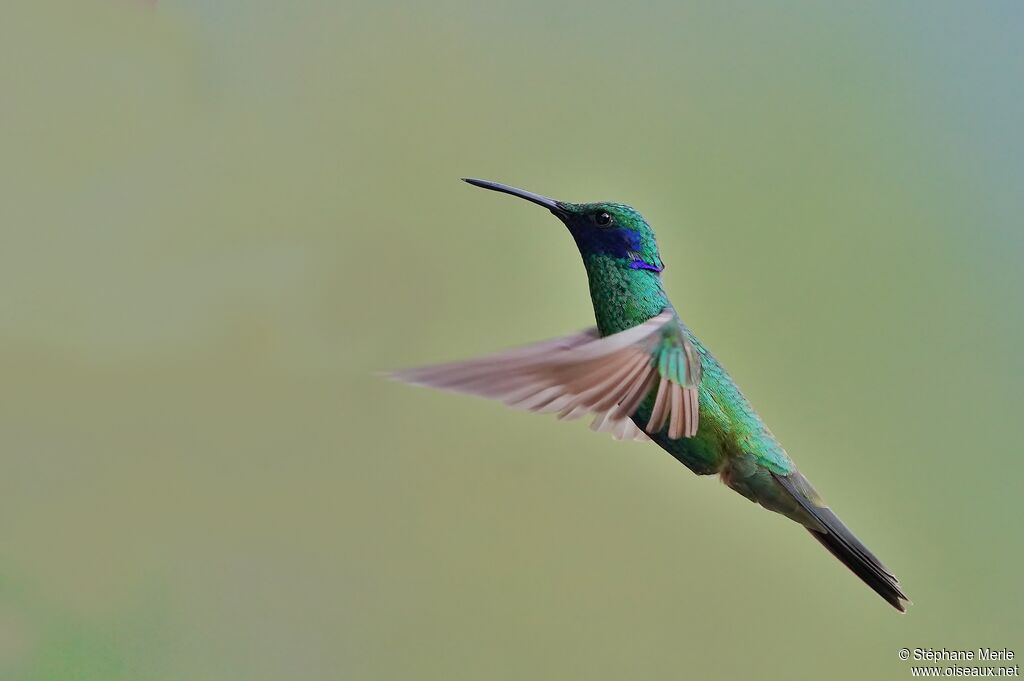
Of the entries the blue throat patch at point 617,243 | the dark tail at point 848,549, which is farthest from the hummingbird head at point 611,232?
the dark tail at point 848,549

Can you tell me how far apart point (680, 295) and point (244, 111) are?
29.2 inches

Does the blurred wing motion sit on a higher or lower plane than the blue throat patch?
lower

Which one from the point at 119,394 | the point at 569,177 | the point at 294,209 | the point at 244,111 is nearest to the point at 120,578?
the point at 119,394

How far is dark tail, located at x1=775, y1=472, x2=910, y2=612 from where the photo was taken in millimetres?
821

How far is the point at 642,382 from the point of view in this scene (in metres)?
0.67

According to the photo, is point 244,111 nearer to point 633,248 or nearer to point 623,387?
point 633,248

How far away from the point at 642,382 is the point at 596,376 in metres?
0.08

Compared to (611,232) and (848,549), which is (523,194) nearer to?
(611,232)

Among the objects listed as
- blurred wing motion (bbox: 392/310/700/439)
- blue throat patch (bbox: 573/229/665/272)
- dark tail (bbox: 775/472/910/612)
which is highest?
blue throat patch (bbox: 573/229/665/272)

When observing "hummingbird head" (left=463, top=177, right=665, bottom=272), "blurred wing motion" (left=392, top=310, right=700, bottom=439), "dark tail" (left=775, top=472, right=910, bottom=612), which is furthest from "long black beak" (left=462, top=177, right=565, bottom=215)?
"dark tail" (left=775, top=472, right=910, bottom=612)

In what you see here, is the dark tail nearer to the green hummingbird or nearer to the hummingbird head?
the green hummingbird

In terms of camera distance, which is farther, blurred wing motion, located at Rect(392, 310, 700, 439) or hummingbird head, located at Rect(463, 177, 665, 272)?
hummingbird head, located at Rect(463, 177, 665, 272)

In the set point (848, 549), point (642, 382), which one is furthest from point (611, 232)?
point (848, 549)

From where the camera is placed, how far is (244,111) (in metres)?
1.50
